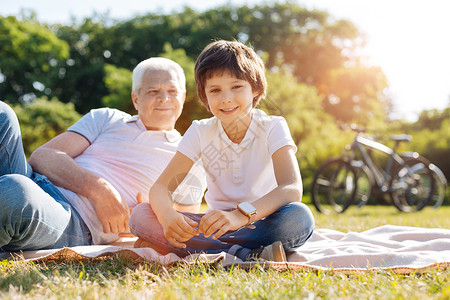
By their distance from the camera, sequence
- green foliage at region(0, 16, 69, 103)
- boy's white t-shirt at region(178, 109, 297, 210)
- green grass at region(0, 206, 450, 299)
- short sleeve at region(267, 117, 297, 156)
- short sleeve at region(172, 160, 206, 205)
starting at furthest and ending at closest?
1. green foliage at region(0, 16, 69, 103)
2. short sleeve at region(172, 160, 206, 205)
3. boy's white t-shirt at region(178, 109, 297, 210)
4. short sleeve at region(267, 117, 297, 156)
5. green grass at region(0, 206, 450, 299)

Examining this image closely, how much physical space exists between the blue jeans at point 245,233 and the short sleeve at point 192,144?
0.35 metres

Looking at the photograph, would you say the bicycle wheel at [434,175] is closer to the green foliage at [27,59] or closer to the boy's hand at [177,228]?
the boy's hand at [177,228]

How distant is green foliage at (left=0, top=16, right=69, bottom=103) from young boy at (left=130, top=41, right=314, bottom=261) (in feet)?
72.9

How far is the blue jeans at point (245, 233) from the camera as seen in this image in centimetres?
220

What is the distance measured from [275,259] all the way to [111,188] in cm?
105

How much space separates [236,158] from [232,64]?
0.54m

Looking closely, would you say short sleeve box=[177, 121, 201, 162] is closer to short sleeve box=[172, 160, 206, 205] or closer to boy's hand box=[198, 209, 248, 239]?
short sleeve box=[172, 160, 206, 205]

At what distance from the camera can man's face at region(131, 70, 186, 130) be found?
285 centimetres

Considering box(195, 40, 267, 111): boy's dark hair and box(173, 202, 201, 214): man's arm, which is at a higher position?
box(195, 40, 267, 111): boy's dark hair

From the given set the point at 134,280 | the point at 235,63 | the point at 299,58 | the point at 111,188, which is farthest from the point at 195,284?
the point at 299,58

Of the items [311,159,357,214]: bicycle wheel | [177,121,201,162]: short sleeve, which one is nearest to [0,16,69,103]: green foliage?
[311,159,357,214]: bicycle wheel

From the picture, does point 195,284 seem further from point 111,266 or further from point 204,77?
point 204,77

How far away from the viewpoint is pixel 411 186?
815 cm

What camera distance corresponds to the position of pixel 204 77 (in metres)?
2.55
